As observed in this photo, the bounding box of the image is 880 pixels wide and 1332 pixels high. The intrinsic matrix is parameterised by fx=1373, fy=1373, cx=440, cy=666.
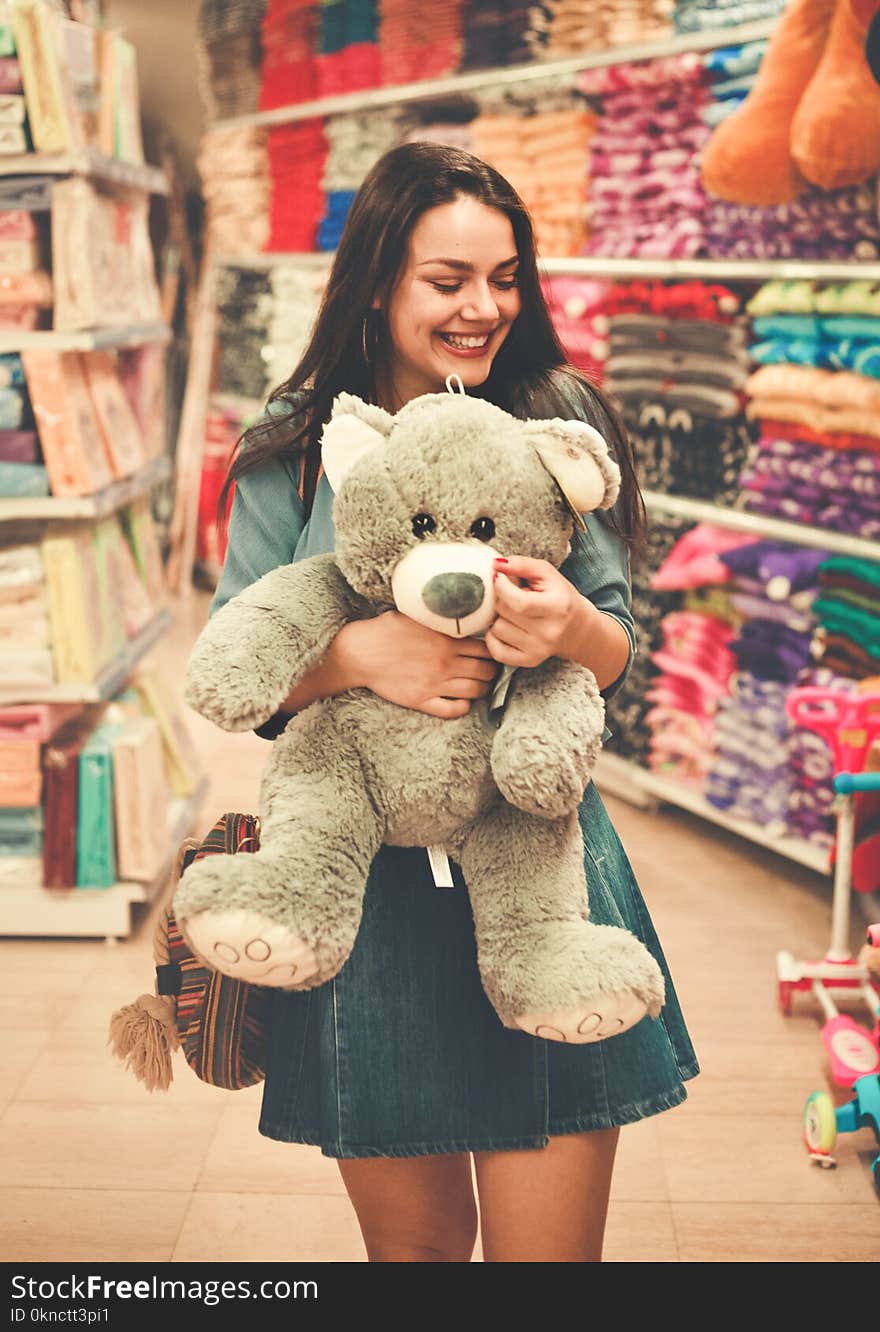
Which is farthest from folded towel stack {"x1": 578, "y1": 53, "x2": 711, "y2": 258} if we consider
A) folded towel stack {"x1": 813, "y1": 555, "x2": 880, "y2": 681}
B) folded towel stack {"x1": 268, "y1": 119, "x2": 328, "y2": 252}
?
folded towel stack {"x1": 268, "y1": 119, "x2": 328, "y2": 252}

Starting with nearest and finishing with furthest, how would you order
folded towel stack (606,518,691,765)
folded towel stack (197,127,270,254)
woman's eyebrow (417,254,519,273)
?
woman's eyebrow (417,254,519,273) → folded towel stack (606,518,691,765) → folded towel stack (197,127,270,254)

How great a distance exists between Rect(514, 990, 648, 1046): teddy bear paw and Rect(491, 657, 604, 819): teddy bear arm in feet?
0.49

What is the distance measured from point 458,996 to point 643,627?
2.65m

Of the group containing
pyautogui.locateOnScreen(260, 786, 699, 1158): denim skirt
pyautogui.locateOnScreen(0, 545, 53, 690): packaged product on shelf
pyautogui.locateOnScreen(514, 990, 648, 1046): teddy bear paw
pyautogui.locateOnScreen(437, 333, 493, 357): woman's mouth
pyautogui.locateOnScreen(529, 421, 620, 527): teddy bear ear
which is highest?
pyautogui.locateOnScreen(437, 333, 493, 357): woman's mouth

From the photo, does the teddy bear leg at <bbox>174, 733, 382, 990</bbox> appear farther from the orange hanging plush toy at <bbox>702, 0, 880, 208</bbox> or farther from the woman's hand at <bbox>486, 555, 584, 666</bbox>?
the orange hanging plush toy at <bbox>702, 0, 880, 208</bbox>

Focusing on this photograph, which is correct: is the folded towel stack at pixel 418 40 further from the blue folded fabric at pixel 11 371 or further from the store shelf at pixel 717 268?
the blue folded fabric at pixel 11 371

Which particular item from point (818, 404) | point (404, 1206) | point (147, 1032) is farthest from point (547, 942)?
point (818, 404)

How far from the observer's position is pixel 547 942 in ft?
3.63

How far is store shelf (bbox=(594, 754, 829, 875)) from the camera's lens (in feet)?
10.8

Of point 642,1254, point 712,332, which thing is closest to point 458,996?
point 642,1254

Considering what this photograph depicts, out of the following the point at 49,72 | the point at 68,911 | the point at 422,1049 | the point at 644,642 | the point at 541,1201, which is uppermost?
the point at 49,72

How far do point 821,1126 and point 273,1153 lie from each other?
35.8 inches

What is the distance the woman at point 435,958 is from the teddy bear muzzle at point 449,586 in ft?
0.44

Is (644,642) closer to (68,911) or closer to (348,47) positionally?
(68,911)
